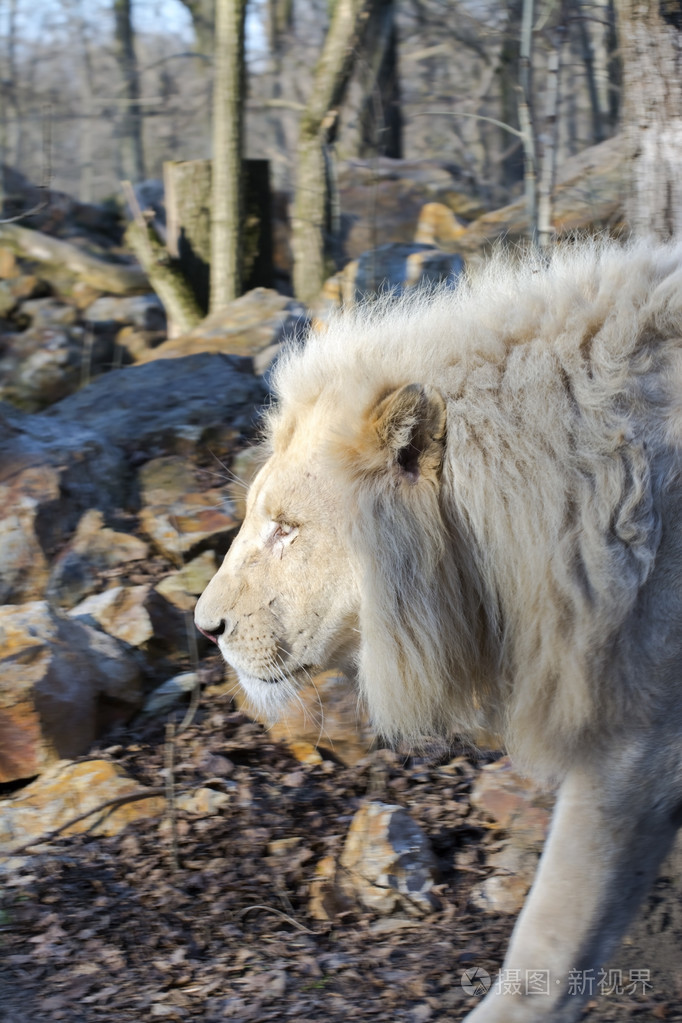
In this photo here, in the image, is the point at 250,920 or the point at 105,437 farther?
the point at 105,437

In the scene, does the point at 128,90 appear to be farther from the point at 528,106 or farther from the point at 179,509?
the point at 179,509

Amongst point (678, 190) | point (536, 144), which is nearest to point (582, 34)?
point (536, 144)

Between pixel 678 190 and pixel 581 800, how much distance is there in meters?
2.70

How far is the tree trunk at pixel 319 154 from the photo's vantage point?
887 centimetres

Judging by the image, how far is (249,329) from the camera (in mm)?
7293

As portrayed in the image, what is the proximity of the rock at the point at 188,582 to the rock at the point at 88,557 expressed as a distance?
29 cm

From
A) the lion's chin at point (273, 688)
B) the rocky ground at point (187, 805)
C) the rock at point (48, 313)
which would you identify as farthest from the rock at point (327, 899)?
the rock at point (48, 313)

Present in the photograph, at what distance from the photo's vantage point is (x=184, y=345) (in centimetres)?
729

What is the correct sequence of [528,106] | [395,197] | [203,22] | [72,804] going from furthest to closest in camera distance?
[203,22] → [395,197] → [528,106] → [72,804]

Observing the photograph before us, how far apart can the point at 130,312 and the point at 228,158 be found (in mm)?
2267

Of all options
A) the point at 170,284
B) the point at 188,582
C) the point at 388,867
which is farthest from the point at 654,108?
the point at 170,284

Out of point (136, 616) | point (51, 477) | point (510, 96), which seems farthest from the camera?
point (510, 96)

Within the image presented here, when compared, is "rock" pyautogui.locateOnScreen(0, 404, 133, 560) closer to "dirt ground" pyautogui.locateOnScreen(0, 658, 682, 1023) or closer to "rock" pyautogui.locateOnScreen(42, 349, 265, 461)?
"rock" pyautogui.locateOnScreen(42, 349, 265, 461)

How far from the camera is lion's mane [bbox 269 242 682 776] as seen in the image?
2447mm
